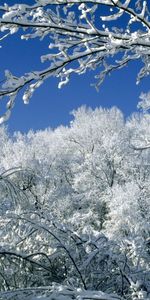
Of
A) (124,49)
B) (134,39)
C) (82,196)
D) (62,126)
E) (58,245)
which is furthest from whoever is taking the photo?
(62,126)

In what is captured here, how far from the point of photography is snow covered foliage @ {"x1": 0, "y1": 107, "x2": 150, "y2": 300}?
5543 mm

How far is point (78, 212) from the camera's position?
3167 centimetres

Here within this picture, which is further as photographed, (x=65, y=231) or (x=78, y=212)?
(x=78, y=212)

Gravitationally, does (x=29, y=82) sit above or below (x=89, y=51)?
below

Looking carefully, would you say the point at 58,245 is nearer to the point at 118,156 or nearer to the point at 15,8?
the point at 15,8

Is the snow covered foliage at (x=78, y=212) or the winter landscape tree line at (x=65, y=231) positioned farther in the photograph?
the snow covered foliage at (x=78, y=212)

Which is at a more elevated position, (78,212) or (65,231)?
(78,212)

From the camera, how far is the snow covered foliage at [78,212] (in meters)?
5.54

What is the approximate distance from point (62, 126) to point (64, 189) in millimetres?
15404

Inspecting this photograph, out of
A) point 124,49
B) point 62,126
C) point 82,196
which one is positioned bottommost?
point 124,49

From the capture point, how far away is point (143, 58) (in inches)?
178

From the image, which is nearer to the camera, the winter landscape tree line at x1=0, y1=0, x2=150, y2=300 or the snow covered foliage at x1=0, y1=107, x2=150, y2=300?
the winter landscape tree line at x1=0, y1=0, x2=150, y2=300

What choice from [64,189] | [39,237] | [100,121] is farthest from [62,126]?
[39,237]

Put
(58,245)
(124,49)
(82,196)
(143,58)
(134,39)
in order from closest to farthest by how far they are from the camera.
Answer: (134,39) < (124,49) < (143,58) < (58,245) < (82,196)
